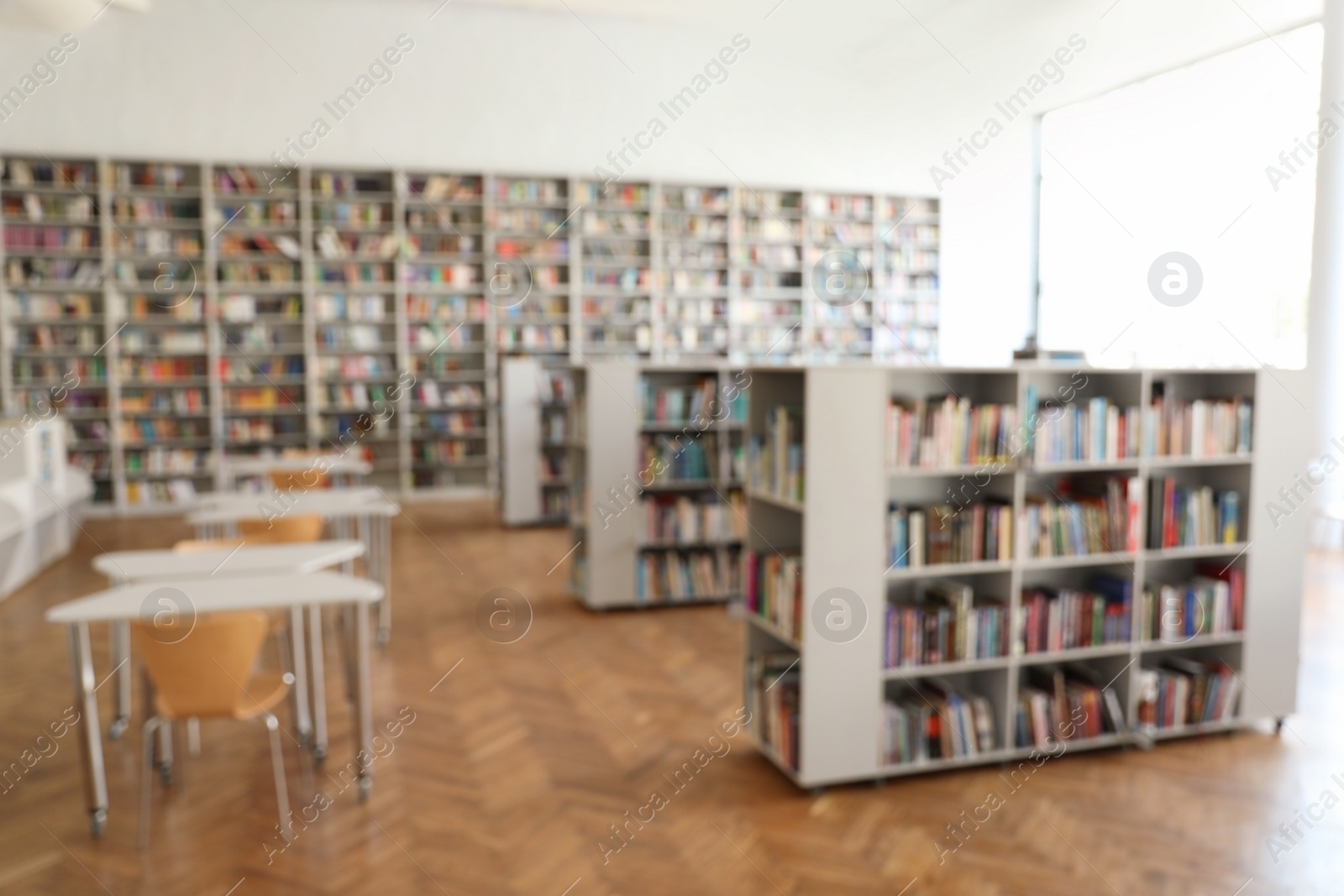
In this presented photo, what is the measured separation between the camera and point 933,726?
3.59 meters

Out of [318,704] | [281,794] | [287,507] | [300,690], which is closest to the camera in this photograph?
[281,794]

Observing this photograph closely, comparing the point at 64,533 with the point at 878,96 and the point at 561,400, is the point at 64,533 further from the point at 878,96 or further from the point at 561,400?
the point at 878,96

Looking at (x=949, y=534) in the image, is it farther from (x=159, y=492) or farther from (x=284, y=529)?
(x=159, y=492)

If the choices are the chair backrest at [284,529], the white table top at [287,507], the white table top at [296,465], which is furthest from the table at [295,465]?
the chair backrest at [284,529]


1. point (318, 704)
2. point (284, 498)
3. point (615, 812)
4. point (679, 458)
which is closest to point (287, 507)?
point (284, 498)

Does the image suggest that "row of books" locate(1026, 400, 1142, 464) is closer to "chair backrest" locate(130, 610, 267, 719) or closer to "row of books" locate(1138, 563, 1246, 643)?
"row of books" locate(1138, 563, 1246, 643)

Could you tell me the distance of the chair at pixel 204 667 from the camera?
2904 mm

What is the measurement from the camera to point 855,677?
11.3 feet

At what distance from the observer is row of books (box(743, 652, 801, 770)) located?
3504 millimetres

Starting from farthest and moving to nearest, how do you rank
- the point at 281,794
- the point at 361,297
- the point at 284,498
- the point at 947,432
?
the point at 361,297 < the point at 284,498 < the point at 947,432 < the point at 281,794

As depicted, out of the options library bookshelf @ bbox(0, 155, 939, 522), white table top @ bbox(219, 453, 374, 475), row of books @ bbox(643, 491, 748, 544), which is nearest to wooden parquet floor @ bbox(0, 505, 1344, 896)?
row of books @ bbox(643, 491, 748, 544)

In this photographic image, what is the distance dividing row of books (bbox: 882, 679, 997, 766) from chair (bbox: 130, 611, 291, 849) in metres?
2.08

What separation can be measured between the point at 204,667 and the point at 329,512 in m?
1.90

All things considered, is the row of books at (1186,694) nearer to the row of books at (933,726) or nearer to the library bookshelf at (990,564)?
the library bookshelf at (990,564)
